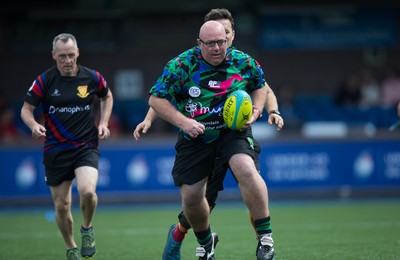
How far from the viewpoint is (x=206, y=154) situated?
323 inches

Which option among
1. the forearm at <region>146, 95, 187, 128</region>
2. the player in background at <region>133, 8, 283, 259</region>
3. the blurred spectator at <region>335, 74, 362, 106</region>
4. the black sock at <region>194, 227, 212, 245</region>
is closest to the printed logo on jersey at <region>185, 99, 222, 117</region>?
the forearm at <region>146, 95, 187, 128</region>

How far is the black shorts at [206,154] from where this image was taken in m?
8.14

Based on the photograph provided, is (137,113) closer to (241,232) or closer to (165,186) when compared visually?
(165,186)

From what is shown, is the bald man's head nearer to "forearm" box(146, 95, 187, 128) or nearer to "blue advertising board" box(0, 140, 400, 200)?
"forearm" box(146, 95, 187, 128)

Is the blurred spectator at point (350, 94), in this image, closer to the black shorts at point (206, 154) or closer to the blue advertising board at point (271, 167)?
the blue advertising board at point (271, 167)

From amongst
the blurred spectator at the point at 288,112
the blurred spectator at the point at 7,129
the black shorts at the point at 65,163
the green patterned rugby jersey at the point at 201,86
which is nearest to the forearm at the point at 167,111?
the green patterned rugby jersey at the point at 201,86

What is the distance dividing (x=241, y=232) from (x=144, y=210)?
14.2ft

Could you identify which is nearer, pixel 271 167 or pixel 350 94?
pixel 271 167

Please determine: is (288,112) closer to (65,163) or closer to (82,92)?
(82,92)

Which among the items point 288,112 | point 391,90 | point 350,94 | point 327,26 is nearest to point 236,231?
point 288,112

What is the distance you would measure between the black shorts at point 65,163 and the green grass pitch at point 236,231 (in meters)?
1.01

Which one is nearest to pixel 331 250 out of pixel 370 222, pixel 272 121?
pixel 272 121

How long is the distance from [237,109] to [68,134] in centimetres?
238

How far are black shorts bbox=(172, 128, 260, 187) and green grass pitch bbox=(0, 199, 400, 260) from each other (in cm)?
162
